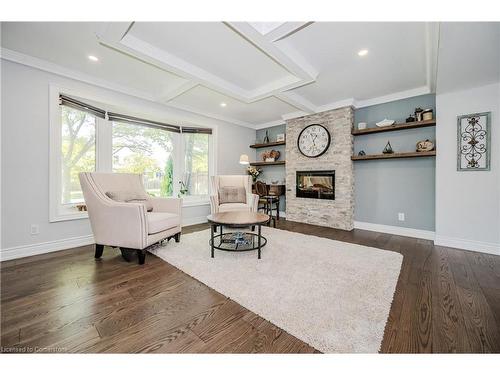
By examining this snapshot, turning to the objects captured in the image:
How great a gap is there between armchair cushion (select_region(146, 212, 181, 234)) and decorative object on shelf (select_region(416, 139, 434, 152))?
384cm

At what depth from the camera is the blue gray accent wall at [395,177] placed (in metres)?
3.39

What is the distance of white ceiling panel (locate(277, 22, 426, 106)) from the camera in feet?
6.81

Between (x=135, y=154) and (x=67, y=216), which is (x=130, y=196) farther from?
(x=135, y=154)

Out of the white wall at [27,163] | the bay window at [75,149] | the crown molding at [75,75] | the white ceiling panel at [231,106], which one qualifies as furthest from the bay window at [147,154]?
the white wall at [27,163]

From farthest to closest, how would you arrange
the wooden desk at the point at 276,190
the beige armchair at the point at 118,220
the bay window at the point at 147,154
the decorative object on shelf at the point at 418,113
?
the wooden desk at the point at 276,190
the bay window at the point at 147,154
the decorative object on shelf at the point at 418,113
the beige armchair at the point at 118,220

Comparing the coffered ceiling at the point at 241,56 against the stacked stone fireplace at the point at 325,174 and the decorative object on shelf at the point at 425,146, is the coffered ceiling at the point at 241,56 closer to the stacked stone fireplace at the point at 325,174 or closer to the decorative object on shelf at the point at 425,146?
the stacked stone fireplace at the point at 325,174

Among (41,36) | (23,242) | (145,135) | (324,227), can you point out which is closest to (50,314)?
(23,242)

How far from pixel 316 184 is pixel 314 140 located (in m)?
0.93

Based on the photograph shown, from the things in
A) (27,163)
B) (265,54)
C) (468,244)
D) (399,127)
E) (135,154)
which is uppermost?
(265,54)

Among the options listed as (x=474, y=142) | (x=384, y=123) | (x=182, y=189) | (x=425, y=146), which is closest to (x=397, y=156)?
(x=425, y=146)

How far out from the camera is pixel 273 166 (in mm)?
5598

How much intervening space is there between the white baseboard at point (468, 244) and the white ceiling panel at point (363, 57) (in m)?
2.36

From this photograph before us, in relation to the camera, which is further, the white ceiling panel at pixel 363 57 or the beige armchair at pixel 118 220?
the beige armchair at pixel 118 220

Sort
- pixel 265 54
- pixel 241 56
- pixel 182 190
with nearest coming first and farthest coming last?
pixel 265 54
pixel 241 56
pixel 182 190
